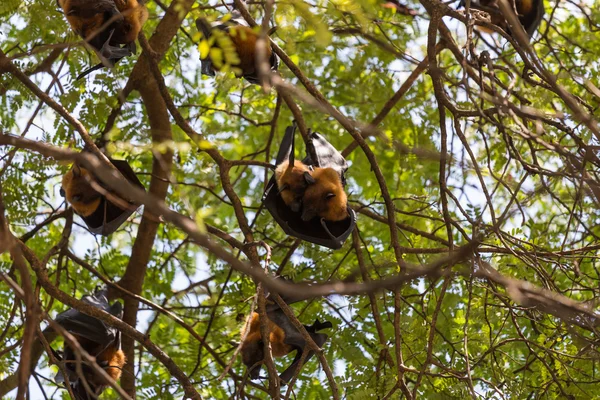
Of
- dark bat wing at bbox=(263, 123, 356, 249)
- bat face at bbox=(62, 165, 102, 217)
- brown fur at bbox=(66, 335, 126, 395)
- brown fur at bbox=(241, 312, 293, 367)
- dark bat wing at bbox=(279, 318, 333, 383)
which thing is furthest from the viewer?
brown fur at bbox=(66, 335, 126, 395)

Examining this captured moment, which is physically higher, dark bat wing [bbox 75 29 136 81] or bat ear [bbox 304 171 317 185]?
dark bat wing [bbox 75 29 136 81]

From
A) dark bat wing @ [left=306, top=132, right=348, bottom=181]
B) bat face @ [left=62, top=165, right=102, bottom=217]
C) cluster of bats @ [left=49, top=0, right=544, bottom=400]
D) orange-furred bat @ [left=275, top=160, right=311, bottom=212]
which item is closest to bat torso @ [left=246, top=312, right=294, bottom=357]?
cluster of bats @ [left=49, top=0, right=544, bottom=400]

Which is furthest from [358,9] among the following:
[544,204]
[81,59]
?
[544,204]

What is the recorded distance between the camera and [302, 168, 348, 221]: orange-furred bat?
4770mm

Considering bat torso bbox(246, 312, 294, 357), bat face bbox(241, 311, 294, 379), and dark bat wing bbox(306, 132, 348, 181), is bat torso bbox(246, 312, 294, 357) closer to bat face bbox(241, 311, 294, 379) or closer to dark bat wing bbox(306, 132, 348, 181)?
bat face bbox(241, 311, 294, 379)

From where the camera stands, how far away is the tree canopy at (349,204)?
3.54 metres

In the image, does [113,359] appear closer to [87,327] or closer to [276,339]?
[87,327]

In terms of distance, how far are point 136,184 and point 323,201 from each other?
1.11 m

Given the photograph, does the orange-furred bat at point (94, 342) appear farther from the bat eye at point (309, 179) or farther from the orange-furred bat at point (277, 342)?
the bat eye at point (309, 179)

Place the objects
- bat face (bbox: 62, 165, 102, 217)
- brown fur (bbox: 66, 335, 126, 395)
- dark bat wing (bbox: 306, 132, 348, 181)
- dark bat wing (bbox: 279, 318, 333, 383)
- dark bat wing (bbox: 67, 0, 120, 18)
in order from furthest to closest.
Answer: brown fur (bbox: 66, 335, 126, 395), dark bat wing (bbox: 306, 132, 348, 181), dark bat wing (bbox: 279, 318, 333, 383), bat face (bbox: 62, 165, 102, 217), dark bat wing (bbox: 67, 0, 120, 18)

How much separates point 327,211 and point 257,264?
109 centimetres

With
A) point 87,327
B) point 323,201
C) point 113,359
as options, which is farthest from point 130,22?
point 113,359

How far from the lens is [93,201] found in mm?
4930

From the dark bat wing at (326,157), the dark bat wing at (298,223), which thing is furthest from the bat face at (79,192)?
the dark bat wing at (326,157)
